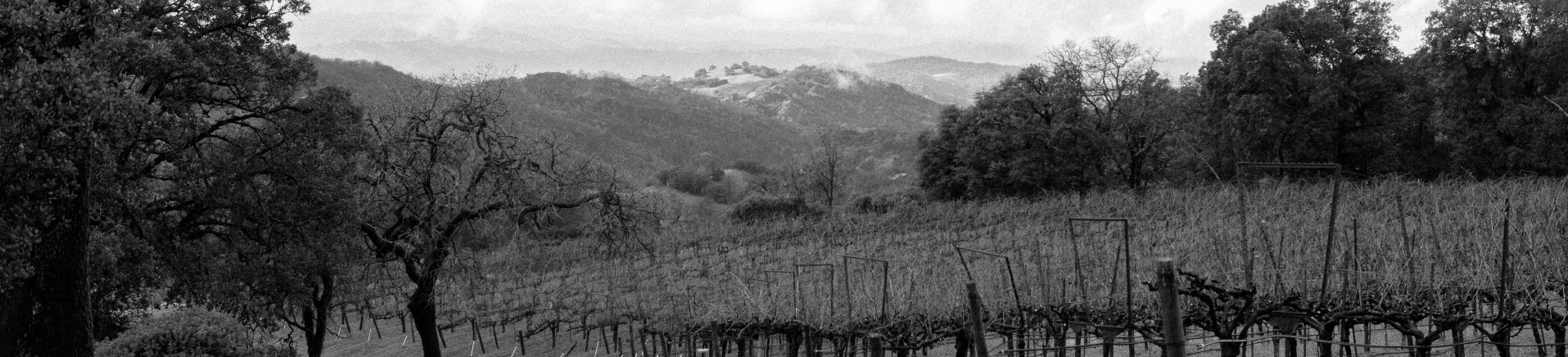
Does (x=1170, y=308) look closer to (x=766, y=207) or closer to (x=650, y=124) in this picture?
(x=766, y=207)

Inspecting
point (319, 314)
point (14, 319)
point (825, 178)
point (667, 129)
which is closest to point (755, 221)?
point (319, 314)

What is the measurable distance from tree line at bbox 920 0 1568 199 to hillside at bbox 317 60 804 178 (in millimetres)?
90542

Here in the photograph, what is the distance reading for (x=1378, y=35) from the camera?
34.7 m

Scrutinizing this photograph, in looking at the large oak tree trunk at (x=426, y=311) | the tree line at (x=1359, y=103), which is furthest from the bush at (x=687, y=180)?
the large oak tree trunk at (x=426, y=311)

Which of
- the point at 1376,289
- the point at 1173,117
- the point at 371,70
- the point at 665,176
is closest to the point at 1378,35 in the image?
the point at 1173,117

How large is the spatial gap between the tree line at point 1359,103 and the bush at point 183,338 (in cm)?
2503

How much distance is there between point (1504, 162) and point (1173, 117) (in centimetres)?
1223

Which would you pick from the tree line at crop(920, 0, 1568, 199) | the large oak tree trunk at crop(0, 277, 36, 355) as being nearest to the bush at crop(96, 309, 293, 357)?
the large oak tree trunk at crop(0, 277, 36, 355)

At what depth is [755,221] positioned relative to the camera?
38.8m

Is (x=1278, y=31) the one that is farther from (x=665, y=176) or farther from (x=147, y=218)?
(x=665, y=176)

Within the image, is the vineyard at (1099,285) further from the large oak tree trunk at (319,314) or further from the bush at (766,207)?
the bush at (766,207)

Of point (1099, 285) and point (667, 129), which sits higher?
point (667, 129)

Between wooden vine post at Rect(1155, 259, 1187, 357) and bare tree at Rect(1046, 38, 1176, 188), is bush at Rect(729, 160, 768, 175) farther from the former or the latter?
wooden vine post at Rect(1155, 259, 1187, 357)

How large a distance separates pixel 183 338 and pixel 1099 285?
10377 mm
